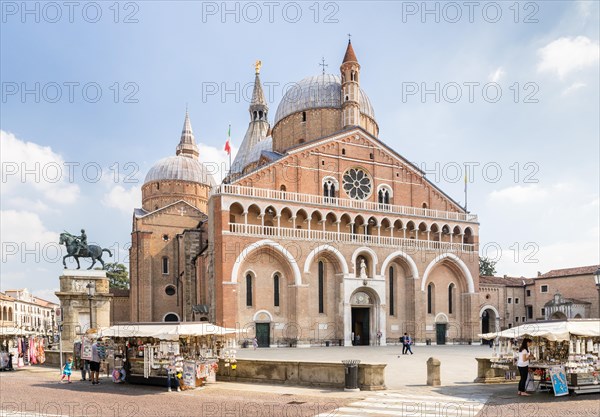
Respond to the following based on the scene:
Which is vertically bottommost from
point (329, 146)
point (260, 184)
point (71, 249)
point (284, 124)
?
point (71, 249)

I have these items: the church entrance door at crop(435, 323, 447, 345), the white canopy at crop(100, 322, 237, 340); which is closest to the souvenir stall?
the white canopy at crop(100, 322, 237, 340)

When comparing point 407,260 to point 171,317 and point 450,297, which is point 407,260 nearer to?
point 450,297

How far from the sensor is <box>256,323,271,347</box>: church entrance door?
36.4 meters

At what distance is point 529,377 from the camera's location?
14.8 metres

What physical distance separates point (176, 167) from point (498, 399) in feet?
170

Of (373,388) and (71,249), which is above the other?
(71,249)

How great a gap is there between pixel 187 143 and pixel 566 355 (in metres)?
62.9

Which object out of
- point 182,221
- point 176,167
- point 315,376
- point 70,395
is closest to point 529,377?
point 315,376

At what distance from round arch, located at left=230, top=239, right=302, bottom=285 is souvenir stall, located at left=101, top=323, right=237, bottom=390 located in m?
16.8

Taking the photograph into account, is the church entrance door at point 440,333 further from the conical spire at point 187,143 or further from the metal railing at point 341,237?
the conical spire at point 187,143

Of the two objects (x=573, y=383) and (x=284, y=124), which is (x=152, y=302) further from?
(x=573, y=383)

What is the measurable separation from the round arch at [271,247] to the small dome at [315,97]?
1572 cm

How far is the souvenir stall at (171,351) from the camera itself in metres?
16.2

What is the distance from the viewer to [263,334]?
36.7 meters
